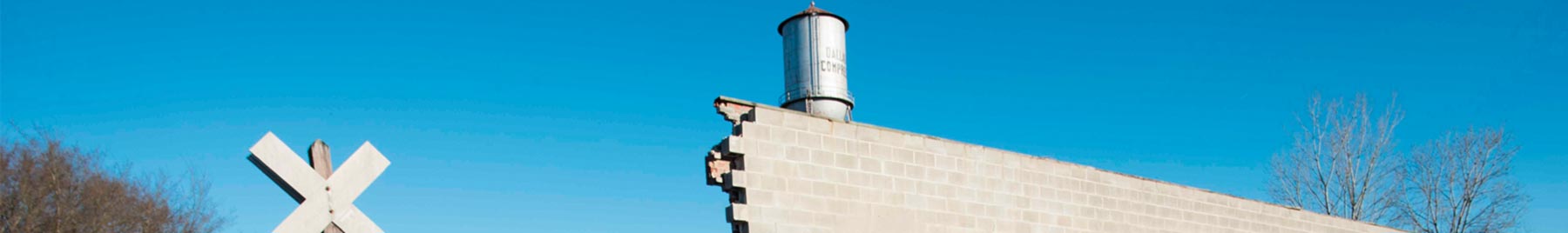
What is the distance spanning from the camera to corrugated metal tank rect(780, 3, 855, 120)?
1995cm

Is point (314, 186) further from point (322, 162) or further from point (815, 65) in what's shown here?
point (815, 65)

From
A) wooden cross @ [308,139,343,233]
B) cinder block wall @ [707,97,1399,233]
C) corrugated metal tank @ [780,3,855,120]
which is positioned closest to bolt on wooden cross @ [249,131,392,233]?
wooden cross @ [308,139,343,233]

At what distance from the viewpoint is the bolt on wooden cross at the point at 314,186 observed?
18.4ft

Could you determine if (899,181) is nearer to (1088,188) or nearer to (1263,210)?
(1088,188)

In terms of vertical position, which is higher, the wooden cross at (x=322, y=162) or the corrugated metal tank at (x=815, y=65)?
the corrugated metal tank at (x=815, y=65)

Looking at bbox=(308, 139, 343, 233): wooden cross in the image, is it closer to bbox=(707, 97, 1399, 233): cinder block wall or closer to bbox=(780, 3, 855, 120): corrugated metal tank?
bbox=(707, 97, 1399, 233): cinder block wall

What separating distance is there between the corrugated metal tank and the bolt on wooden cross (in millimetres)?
14260

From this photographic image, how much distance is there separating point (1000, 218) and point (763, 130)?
2.93 meters

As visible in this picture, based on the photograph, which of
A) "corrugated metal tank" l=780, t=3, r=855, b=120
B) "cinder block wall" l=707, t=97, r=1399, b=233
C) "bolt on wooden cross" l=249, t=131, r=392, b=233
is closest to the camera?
"bolt on wooden cross" l=249, t=131, r=392, b=233

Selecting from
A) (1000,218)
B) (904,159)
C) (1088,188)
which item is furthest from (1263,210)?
(904,159)

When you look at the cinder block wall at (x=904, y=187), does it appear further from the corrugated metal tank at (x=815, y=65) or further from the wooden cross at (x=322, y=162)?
the corrugated metal tank at (x=815, y=65)

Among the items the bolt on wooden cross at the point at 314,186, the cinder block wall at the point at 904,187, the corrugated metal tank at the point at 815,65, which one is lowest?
the bolt on wooden cross at the point at 314,186

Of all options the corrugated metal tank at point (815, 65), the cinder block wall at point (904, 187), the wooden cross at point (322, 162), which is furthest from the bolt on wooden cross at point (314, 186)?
the corrugated metal tank at point (815, 65)

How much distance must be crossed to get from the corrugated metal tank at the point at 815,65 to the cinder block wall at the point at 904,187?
6416mm
